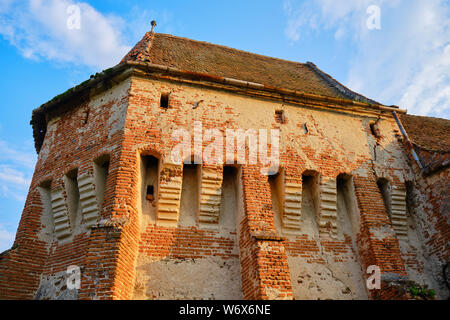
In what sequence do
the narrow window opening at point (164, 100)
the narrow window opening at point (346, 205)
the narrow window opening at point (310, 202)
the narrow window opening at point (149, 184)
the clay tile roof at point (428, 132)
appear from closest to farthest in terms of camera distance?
1. the narrow window opening at point (149, 184)
2. the narrow window opening at point (310, 202)
3. the narrow window opening at point (346, 205)
4. the narrow window opening at point (164, 100)
5. the clay tile roof at point (428, 132)

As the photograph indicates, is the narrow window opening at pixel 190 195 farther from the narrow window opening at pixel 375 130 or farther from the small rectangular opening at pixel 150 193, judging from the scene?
the narrow window opening at pixel 375 130

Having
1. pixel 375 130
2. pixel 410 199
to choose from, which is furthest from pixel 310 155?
pixel 410 199

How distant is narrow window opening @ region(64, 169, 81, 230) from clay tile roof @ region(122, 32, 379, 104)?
375 cm

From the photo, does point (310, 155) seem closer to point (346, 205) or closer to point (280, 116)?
point (280, 116)

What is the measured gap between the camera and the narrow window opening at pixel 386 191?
975 cm

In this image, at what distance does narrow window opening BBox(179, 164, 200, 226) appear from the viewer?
8336 mm

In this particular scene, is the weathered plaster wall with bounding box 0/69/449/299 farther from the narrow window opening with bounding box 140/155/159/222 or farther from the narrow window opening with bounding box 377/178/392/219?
the narrow window opening with bounding box 377/178/392/219

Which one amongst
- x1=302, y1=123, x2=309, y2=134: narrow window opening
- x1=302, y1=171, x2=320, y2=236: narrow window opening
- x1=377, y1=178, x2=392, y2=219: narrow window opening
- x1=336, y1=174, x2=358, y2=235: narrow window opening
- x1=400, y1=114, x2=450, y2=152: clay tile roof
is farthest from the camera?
x1=400, y1=114, x2=450, y2=152: clay tile roof

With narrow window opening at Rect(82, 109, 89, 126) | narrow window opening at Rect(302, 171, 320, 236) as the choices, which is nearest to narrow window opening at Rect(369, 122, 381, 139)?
narrow window opening at Rect(302, 171, 320, 236)

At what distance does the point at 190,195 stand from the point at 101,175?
2247mm

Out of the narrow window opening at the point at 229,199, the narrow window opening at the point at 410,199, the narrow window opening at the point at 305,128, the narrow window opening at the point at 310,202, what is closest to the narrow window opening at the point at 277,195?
the narrow window opening at the point at 310,202

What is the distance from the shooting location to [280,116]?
33.7 ft

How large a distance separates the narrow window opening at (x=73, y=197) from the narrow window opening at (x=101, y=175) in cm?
68
